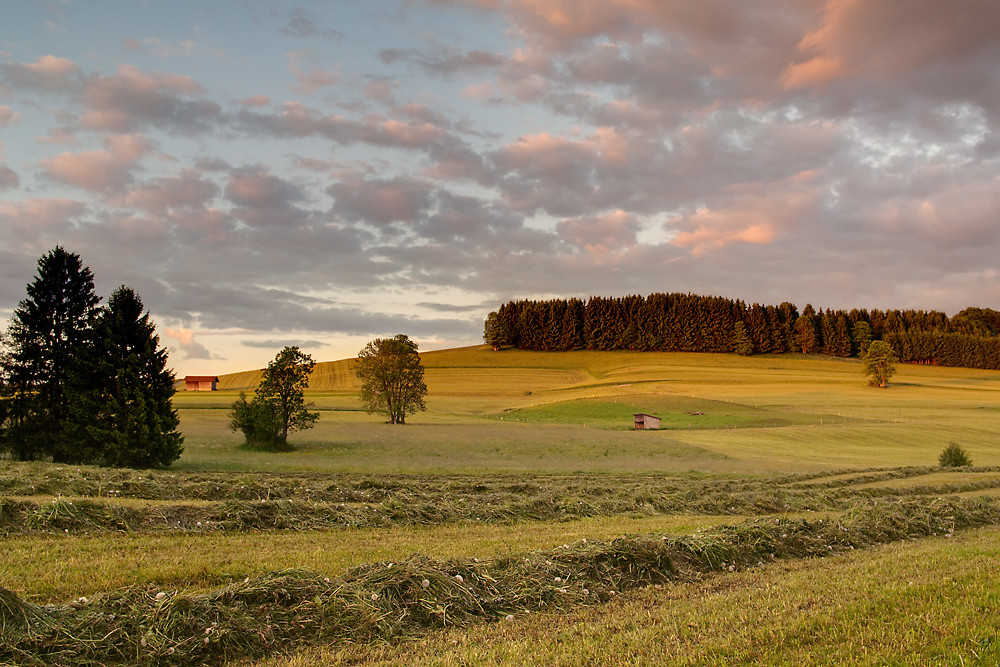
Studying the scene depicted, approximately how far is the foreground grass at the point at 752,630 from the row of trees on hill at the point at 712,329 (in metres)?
141

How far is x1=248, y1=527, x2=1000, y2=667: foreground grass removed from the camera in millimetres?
6477

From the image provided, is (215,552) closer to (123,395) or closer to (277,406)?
(123,395)

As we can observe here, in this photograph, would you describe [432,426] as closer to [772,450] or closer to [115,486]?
[772,450]

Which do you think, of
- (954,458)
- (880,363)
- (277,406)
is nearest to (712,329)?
(880,363)

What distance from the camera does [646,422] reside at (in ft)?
202

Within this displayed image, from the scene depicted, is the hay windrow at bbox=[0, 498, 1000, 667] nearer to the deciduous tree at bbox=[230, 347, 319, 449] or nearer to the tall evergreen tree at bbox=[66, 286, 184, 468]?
the tall evergreen tree at bbox=[66, 286, 184, 468]

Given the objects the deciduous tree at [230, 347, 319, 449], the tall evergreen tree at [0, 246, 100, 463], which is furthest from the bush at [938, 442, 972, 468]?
the tall evergreen tree at [0, 246, 100, 463]

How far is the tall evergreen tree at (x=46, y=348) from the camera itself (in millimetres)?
36188

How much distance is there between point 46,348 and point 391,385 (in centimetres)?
3211

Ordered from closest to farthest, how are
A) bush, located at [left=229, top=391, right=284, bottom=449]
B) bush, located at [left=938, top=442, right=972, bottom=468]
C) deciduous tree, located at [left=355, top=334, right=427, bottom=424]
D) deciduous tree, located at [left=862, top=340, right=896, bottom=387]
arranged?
1. bush, located at [left=938, top=442, right=972, bottom=468]
2. bush, located at [left=229, top=391, right=284, bottom=449]
3. deciduous tree, located at [left=355, top=334, right=427, bottom=424]
4. deciduous tree, located at [left=862, top=340, right=896, bottom=387]

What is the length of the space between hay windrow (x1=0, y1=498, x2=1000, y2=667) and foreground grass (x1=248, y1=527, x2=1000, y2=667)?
17.5 inches

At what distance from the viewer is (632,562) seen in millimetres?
9906

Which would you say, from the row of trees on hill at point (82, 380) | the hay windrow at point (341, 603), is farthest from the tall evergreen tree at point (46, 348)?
the hay windrow at point (341, 603)

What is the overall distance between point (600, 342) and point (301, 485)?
132527mm
